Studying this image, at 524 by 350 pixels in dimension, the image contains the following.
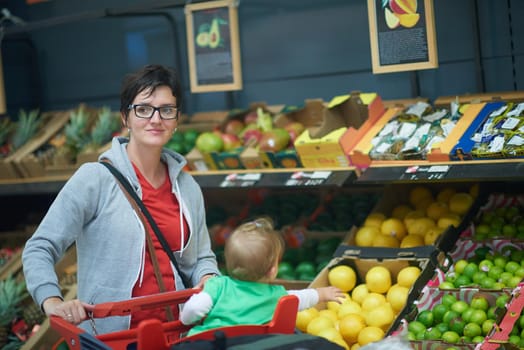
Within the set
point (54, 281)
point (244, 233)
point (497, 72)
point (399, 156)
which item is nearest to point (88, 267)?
point (54, 281)

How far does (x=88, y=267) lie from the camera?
9.44 feet


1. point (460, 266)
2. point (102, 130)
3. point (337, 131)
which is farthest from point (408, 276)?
point (102, 130)

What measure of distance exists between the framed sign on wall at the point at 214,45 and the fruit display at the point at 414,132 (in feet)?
3.38

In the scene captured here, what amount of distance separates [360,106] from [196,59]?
111cm

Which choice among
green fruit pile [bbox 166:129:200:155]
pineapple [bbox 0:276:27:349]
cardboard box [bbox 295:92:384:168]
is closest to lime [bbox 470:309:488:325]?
cardboard box [bbox 295:92:384:168]

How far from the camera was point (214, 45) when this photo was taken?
15.7 feet

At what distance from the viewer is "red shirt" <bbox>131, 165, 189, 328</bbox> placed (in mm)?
2893

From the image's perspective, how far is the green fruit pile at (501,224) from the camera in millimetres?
3863

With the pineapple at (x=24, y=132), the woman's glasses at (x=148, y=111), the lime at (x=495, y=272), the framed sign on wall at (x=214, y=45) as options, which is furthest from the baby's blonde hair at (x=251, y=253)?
the pineapple at (x=24, y=132)

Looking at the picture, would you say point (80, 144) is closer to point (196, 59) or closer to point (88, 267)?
point (196, 59)

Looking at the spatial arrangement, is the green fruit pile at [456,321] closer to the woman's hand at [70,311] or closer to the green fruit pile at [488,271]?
the green fruit pile at [488,271]

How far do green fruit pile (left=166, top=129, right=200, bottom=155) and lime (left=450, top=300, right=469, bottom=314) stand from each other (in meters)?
2.22

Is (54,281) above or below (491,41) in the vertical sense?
below

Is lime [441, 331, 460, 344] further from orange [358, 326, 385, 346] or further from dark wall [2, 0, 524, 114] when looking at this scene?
dark wall [2, 0, 524, 114]
